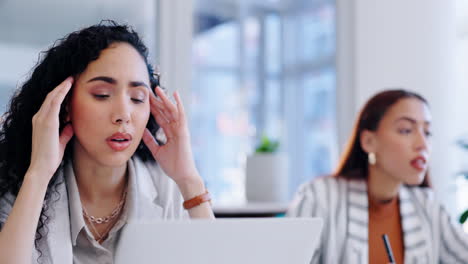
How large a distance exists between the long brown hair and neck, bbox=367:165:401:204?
0.05m

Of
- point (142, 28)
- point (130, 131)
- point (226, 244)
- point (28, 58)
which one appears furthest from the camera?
point (142, 28)

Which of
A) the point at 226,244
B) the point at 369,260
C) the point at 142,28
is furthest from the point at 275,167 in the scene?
the point at 226,244

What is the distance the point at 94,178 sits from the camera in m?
1.38

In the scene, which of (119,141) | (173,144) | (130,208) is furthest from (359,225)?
(119,141)

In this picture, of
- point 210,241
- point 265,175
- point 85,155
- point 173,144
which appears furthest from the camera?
point 265,175

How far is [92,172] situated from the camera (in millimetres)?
1380

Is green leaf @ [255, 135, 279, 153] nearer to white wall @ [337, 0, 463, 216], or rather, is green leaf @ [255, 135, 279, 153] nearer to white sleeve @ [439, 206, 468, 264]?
white wall @ [337, 0, 463, 216]

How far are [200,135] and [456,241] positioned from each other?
2.56 metres

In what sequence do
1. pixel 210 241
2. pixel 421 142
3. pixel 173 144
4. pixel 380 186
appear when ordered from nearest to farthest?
pixel 210 241, pixel 173 144, pixel 421 142, pixel 380 186

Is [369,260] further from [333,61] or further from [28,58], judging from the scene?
[333,61]

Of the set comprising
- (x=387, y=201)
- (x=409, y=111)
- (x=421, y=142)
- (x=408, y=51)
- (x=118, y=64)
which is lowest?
(x=387, y=201)

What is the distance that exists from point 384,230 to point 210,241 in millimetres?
1367

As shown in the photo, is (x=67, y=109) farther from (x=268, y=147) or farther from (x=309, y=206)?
(x=268, y=147)

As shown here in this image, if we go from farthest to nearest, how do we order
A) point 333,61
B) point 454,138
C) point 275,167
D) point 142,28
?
point 333,61
point 454,138
point 275,167
point 142,28
